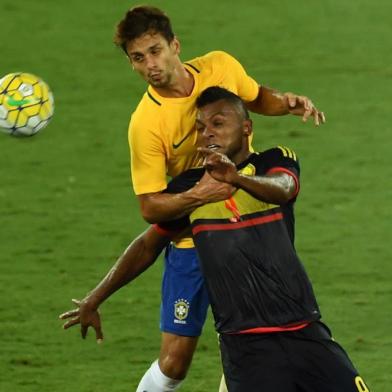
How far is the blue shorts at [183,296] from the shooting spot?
778cm

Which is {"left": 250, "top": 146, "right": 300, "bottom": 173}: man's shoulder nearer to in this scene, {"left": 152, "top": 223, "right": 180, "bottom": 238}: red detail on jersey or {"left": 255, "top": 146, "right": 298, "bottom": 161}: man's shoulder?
{"left": 255, "top": 146, "right": 298, "bottom": 161}: man's shoulder

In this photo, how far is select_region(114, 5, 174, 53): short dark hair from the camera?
722 cm

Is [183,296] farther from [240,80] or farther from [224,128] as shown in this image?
[224,128]

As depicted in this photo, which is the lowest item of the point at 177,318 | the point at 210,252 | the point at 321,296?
the point at 321,296

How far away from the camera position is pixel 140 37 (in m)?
7.22

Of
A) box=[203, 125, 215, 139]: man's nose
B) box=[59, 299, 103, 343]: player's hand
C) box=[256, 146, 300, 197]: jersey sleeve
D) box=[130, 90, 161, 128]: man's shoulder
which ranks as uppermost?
box=[203, 125, 215, 139]: man's nose

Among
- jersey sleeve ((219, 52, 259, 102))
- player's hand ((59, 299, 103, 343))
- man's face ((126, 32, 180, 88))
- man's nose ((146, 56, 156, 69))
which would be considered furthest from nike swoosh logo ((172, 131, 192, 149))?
player's hand ((59, 299, 103, 343))

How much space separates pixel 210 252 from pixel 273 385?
666mm

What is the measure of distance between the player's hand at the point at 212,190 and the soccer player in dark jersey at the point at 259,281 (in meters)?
0.07

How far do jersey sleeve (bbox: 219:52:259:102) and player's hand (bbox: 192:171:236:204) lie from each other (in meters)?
1.17

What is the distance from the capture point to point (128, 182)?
1265cm

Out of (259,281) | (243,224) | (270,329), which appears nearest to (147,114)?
(243,224)

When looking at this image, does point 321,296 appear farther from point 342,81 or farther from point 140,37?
point 342,81

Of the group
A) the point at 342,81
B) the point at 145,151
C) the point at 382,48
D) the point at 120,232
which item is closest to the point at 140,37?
the point at 145,151
